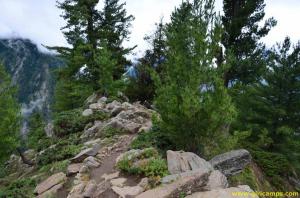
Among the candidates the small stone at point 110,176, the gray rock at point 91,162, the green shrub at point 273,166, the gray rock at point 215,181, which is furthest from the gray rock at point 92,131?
the gray rock at point 215,181

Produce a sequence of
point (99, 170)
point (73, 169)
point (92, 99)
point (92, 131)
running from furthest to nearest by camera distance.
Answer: point (92, 99) < point (92, 131) < point (73, 169) < point (99, 170)

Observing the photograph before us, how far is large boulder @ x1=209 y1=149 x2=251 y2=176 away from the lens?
11570mm

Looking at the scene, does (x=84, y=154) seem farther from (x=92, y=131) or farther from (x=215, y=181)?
(x=215, y=181)

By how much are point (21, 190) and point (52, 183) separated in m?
1.23

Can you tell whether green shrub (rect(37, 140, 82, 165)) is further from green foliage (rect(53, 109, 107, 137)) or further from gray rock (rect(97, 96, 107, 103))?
gray rock (rect(97, 96, 107, 103))

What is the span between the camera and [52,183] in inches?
468

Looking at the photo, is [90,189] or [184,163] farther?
[184,163]

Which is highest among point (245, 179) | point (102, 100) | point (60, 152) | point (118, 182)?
point (102, 100)

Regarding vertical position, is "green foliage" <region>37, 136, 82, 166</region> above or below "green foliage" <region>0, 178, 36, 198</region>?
above

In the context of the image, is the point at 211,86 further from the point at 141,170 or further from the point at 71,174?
the point at 71,174

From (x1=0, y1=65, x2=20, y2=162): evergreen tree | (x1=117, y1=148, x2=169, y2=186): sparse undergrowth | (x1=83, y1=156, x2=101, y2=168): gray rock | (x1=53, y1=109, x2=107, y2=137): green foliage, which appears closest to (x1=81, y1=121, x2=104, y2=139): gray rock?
(x1=53, y1=109, x2=107, y2=137): green foliage

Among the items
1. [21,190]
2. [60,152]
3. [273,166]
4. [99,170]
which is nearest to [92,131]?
[60,152]

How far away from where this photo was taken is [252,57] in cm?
2088

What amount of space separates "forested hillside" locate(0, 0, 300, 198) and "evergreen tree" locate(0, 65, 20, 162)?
0.06m
